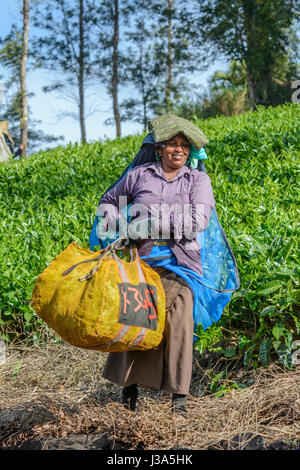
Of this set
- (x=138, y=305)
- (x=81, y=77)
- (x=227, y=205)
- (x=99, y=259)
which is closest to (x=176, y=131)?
(x=99, y=259)

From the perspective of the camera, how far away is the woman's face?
10.9 feet

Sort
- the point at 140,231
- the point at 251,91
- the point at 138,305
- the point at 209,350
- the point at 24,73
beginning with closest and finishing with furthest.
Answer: the point at 138,305
the point at 140,231
the point at 209,350
the point at 251,91
the point at 24,73

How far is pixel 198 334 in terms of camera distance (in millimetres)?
3670

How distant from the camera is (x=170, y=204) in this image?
3.28 m

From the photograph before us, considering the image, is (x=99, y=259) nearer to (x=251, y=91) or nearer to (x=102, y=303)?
(x=102, y=303)

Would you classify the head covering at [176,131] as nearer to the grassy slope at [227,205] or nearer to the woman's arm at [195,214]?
the woman's arm at [195,214]

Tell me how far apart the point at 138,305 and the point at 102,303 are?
0.71 ft

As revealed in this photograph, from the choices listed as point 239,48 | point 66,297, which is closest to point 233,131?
point 66,297

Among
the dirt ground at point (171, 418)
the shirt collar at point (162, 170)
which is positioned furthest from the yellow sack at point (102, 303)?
the shirt collar at point (162, 170)

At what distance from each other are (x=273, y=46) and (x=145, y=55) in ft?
29.3

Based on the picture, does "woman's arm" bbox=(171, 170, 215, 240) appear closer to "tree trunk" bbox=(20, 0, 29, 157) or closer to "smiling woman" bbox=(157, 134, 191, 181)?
"smiling woman" bbox=(157, 134, 191, 181)

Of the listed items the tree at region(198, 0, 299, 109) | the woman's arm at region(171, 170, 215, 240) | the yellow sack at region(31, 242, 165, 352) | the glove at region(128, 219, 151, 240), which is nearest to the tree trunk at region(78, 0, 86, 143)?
the tree at region(198, 0, 299, 109)

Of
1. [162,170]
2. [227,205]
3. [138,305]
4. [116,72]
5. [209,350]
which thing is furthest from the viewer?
[116,72]
